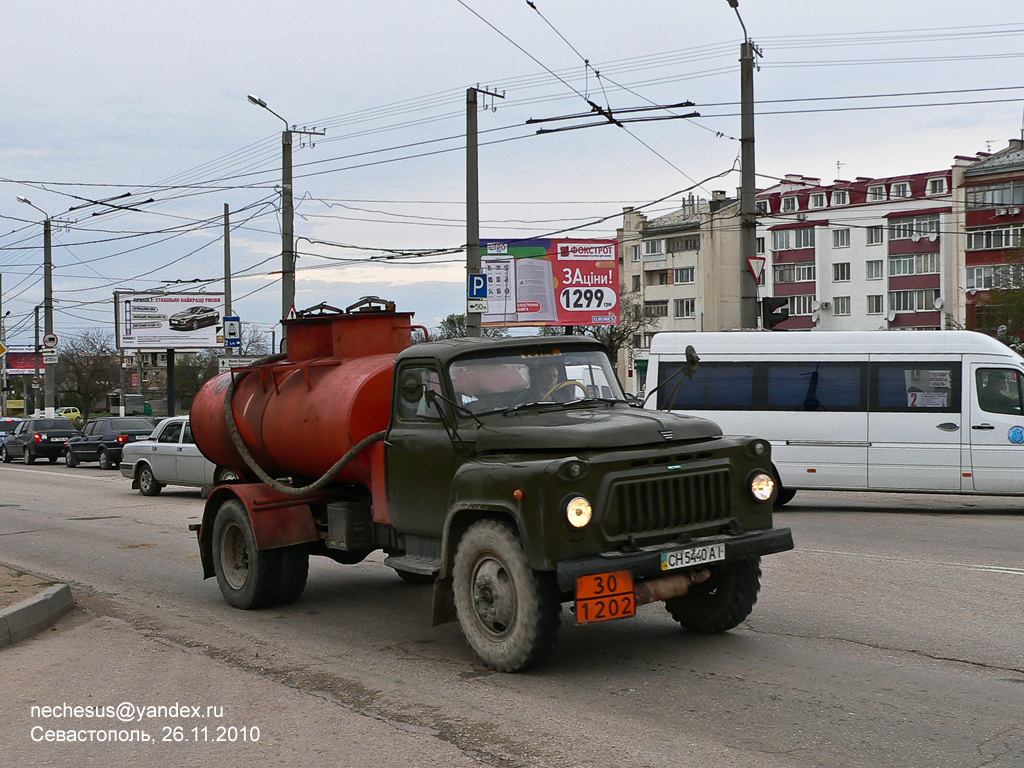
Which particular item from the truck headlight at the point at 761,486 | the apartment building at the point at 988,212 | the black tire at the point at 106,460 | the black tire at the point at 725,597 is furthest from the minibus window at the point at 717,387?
the apartment building at the point at 988,212

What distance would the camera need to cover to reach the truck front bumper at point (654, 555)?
6055 millimetres

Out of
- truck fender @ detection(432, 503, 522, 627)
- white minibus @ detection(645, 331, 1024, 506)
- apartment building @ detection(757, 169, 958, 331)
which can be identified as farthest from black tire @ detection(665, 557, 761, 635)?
apartment building @ detection(757, 169, 958, 331)

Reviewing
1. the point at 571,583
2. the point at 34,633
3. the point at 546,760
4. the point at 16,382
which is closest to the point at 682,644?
the point at 571,583

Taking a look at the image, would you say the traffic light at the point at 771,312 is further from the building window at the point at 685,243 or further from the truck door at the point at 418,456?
the building window at the point at 685,243

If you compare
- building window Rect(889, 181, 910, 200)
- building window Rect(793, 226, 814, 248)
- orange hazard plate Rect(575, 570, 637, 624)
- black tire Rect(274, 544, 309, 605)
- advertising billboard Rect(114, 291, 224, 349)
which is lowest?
black tire Rect(274, 544, 309, 605)

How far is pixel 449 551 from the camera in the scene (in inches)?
272

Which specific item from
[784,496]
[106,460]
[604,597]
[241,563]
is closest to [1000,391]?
[784,496]

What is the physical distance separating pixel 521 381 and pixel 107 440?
90.8 feet

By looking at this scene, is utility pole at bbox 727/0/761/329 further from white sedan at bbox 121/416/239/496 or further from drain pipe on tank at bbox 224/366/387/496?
drain pipe on tank at bbox 224/366/387/496

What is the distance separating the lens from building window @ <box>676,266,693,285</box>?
283 ft

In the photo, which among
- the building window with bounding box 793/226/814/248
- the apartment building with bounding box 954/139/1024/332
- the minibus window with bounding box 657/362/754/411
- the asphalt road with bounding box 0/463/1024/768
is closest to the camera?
the asphalt road with bounding box 0/463/1024/768

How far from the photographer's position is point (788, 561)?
1066 cm

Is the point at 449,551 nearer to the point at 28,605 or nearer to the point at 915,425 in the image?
the point at 28,605

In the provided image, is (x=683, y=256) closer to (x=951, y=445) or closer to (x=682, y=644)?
(x=951, y=445)
